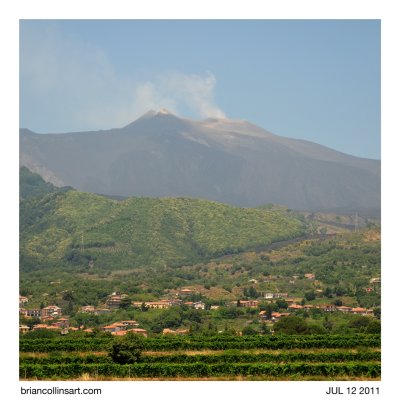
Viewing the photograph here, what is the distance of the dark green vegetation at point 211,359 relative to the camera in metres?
43.5

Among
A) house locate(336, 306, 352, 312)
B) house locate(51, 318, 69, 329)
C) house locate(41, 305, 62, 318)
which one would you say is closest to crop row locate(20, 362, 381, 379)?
house locate(51, 318, 69, 329)

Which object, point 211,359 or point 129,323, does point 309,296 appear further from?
point 211,359

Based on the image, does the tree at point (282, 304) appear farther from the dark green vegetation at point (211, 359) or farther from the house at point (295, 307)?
the dark green vegetation at point (211, 359)

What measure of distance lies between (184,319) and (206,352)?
183 ft

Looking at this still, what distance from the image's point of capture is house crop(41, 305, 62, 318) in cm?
12585

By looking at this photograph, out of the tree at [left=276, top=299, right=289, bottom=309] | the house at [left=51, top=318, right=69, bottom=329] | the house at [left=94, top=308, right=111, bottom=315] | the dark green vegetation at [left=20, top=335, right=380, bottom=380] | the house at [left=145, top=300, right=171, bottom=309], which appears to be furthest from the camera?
the house at [left=145, top=300, right=171, bottom=309]

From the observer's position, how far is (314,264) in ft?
629

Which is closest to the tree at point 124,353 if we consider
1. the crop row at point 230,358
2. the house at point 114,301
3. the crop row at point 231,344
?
the crop row at point 230,358

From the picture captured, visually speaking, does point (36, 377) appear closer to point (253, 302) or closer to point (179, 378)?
point (179, 378)

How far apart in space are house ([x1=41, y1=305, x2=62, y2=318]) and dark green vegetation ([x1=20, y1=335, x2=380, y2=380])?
62.6 meters

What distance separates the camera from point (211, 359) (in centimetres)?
4944

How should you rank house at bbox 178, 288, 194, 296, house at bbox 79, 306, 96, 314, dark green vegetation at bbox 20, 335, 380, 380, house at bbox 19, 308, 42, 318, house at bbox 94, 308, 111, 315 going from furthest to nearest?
house at bbox 178, 288, 194, 296 → house at bbox 79, 306, 96, 314 → house at bbox 94, 308, 111, 315 → house at bbox 19, 308, 42, 318 → dark green vegetation at bbox 20, 335, 380, 380

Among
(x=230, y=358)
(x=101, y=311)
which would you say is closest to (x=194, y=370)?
(x=230, y=358)

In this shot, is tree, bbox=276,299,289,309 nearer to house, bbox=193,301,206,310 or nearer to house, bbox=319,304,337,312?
house, bbox=319,304,337,312
